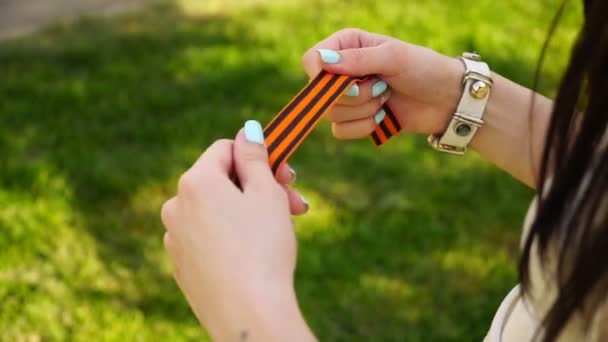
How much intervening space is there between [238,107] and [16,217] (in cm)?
108

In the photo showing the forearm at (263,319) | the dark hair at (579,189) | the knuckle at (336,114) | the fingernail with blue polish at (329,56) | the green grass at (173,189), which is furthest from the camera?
the green grass at (173,189)

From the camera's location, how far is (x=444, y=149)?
4.86 ft

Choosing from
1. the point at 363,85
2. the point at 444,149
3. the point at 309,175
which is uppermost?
the point at 363,85

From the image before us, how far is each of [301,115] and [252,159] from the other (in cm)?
16

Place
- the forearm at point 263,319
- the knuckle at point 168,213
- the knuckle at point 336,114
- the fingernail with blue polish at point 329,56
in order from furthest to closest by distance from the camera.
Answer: the knuckle at point 336,114, the fingernail with blue polish at point 329,56, the knuckle at point 168,213, the forearm at point 263,319

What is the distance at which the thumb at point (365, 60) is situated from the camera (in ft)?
4.41

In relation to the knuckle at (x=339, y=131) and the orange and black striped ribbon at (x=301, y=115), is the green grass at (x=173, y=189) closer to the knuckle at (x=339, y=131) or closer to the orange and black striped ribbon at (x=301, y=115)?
the knuckle at (x=339, y=131)

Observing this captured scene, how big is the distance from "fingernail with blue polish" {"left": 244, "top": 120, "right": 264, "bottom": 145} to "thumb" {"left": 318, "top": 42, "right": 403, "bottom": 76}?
24 centimetres

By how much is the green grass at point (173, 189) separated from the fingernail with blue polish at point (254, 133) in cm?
138

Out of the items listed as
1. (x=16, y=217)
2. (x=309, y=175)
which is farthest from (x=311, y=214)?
(x=16, y=217)

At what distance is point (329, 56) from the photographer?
1.34 meters

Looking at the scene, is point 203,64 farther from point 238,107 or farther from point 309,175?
point 309,175

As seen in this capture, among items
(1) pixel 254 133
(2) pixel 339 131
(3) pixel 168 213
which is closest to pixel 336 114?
(2) pixel 339 131

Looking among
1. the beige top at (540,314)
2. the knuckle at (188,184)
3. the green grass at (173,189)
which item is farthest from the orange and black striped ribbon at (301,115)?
the green grass at (173,189)
